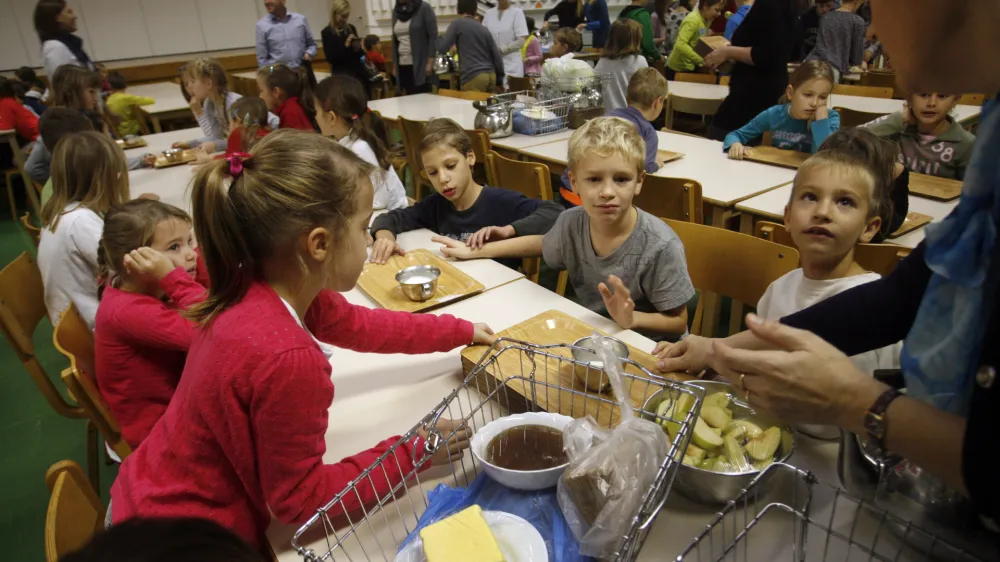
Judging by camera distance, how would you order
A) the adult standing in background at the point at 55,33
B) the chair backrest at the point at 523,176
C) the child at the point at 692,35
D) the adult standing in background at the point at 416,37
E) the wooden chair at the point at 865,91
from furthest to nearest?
the adult standing in background at the point at 416,37, the child at the point at 692,35, the adult standing in background at the point at 55,33, the wooden chair at the point at 865,91, the chair backrest at the point at 523,176

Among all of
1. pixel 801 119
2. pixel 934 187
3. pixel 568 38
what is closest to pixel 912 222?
pixel 934 187

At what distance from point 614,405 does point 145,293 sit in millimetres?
1329

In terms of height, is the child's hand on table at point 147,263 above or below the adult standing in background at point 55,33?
below

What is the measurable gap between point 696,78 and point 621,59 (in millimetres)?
1629

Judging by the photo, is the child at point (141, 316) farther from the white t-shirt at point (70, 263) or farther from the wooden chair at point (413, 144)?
the wooden chair at point (413, 144)

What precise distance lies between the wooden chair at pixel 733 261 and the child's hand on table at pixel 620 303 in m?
0.51

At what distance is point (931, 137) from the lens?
251 cm

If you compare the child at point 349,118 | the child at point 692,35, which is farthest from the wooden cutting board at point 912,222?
the child at point 692,35

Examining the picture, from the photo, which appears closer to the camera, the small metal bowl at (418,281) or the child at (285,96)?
the small metal bowl at (418,281)

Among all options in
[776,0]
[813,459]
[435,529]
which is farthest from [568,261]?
[776,0]

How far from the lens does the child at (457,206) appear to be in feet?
6.91

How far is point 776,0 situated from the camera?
3.22 m

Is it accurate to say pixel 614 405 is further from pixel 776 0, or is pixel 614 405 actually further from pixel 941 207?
pixel 776 0

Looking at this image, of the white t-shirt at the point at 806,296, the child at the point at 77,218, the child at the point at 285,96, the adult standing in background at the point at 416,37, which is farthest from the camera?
the adult standing in background at the point at 416,37
